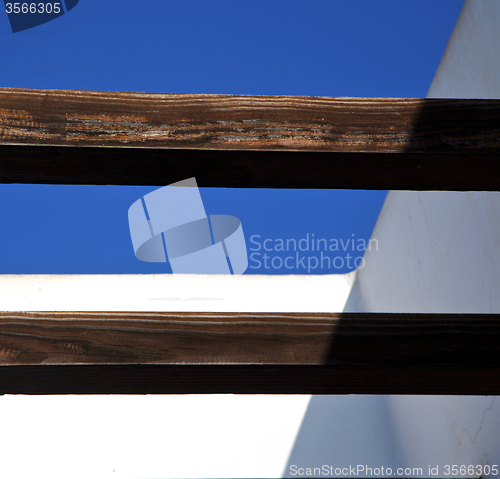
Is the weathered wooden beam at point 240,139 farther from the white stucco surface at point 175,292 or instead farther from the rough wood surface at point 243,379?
the white stucco surface at point 175,292

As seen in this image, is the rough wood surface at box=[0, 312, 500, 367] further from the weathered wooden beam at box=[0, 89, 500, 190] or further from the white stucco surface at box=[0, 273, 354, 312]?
the white stucco surface at box=[0, 273, 354, 312]

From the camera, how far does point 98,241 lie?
2906mm

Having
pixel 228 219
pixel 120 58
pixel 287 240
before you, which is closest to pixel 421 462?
pixel 287 240

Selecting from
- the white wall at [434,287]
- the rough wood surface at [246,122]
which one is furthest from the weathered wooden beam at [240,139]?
the white wall at [434,287]

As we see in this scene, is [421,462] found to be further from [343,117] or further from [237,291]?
[343,117]

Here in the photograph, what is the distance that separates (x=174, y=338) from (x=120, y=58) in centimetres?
172

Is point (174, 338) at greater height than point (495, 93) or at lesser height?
lesser
